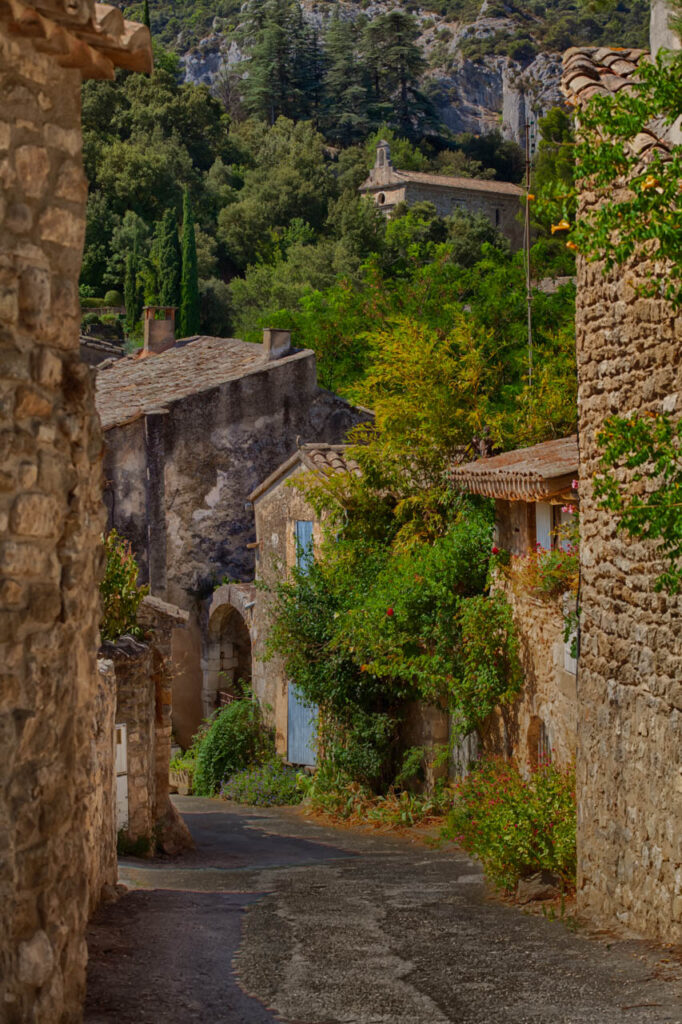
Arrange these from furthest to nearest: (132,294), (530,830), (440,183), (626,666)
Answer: (440,183) < (132,294) < (530,830) < (626,666)

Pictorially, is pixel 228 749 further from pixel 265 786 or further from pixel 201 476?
pixel 201 476

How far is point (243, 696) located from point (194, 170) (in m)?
43.6

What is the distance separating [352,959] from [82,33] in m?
5.10

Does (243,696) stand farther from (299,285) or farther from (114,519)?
(299,285)

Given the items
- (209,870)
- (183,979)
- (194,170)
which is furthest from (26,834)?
(194,170)

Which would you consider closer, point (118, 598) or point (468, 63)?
point (118, 598)

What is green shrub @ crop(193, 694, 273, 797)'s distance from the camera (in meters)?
20.9

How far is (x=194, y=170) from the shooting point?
204 feet

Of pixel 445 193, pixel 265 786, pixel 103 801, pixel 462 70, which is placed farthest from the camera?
pixel 462 70

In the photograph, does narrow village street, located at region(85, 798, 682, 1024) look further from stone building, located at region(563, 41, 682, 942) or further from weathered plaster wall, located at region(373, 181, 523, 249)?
weathered plaster wall, located at region(373, 181, 523, 249)

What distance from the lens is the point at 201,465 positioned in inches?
940

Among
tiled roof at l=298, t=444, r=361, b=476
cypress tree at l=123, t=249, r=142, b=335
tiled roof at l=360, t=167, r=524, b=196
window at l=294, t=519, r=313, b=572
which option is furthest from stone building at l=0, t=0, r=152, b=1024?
tiled roof at l=360, t=167, r=524, b=196

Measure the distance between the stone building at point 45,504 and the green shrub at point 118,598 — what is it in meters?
7.37

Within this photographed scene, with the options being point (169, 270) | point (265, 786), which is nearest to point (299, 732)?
point (265, 786)
